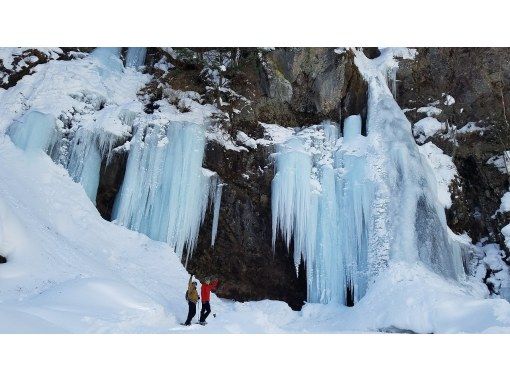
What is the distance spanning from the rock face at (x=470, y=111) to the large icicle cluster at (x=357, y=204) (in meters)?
1.23

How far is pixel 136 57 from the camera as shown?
43.6ft

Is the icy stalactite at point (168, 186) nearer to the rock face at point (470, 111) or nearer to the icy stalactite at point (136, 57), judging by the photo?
the icy stalactite at point (136, 57)

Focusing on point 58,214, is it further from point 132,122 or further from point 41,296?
point 41,296

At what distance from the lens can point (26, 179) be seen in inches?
409

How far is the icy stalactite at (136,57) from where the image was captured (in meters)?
13.3

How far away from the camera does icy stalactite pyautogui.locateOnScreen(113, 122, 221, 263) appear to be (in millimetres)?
11039

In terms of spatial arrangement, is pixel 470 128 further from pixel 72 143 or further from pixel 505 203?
pixel 72 143

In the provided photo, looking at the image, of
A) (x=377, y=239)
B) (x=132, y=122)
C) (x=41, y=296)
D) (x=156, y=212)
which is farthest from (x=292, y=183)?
(x=41, y=296)

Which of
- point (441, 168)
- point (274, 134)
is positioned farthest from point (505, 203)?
point (274, 134)

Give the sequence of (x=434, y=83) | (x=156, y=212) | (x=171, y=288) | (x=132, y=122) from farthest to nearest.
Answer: (x=434, y=83) → (x=132, y=122) → (x=156, y=212) → (x=171, y=288)

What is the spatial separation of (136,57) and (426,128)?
839cm

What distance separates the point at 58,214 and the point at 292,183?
5432 millimetres

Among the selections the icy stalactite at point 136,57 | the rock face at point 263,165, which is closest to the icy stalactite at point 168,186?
the rock face at point 263,165

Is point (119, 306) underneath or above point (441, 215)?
underneath
